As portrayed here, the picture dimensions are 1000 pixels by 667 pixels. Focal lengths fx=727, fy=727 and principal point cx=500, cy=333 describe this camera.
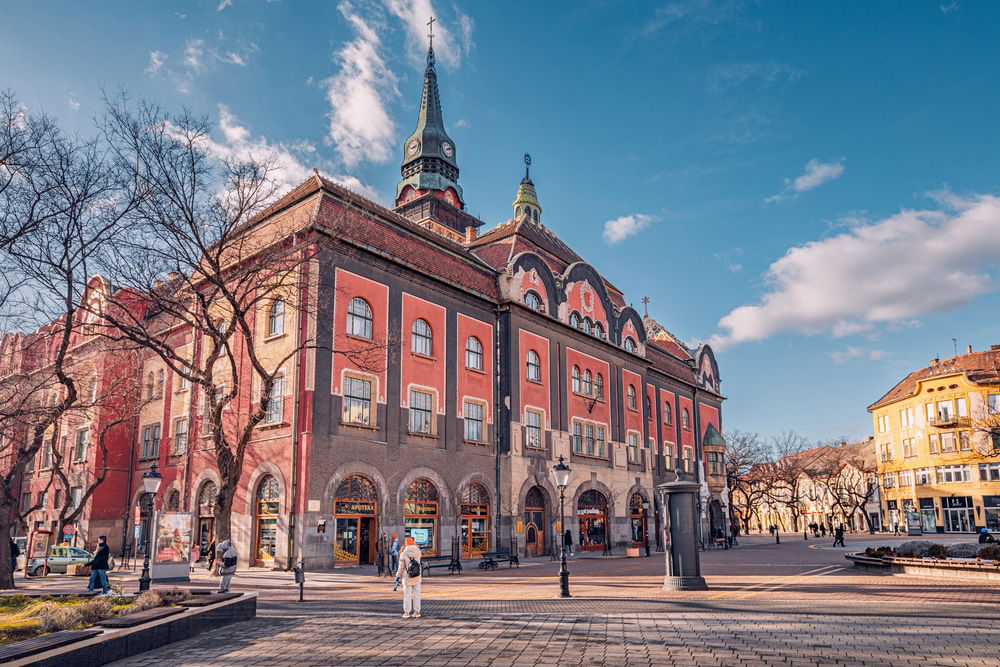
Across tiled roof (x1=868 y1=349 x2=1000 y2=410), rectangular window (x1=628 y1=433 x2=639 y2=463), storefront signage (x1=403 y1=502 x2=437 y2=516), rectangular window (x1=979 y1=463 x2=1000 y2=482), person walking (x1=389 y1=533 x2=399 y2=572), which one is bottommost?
person walking (x1=389 y1=533 x2=399 y2=572)

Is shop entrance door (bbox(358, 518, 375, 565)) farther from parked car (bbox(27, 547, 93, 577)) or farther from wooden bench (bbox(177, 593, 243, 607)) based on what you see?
wooden bench (bbox(177, 593, 243, 607))

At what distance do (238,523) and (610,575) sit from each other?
50.1 feet

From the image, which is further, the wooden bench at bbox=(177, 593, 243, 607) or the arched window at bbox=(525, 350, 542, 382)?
the arched window at bbox=(525, 350, 542, 382)

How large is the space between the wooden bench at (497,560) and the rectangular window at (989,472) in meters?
51.7

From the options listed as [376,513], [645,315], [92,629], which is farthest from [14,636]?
[645,315]

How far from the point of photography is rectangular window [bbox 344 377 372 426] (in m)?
30.1

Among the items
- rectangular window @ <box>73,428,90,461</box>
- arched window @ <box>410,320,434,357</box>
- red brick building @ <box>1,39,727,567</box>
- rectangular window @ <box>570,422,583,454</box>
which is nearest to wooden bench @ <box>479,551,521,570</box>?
red brick building @ <box>1,39,727,567</box>

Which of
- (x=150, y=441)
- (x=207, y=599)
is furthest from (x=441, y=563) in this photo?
(x=150, y=441)

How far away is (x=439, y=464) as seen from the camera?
110 ft

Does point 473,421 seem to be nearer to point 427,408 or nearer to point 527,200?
point 427,408

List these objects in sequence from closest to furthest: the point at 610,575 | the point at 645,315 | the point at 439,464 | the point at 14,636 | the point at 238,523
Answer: the point at 14,636, the point at 610,575, the point at 238,523, the point at 439,464, the point at 645,315

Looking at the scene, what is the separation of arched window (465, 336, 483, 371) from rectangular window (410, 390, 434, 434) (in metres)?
3.80

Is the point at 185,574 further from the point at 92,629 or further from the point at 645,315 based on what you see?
the point at 645,315

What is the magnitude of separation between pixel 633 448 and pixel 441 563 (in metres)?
22.7
